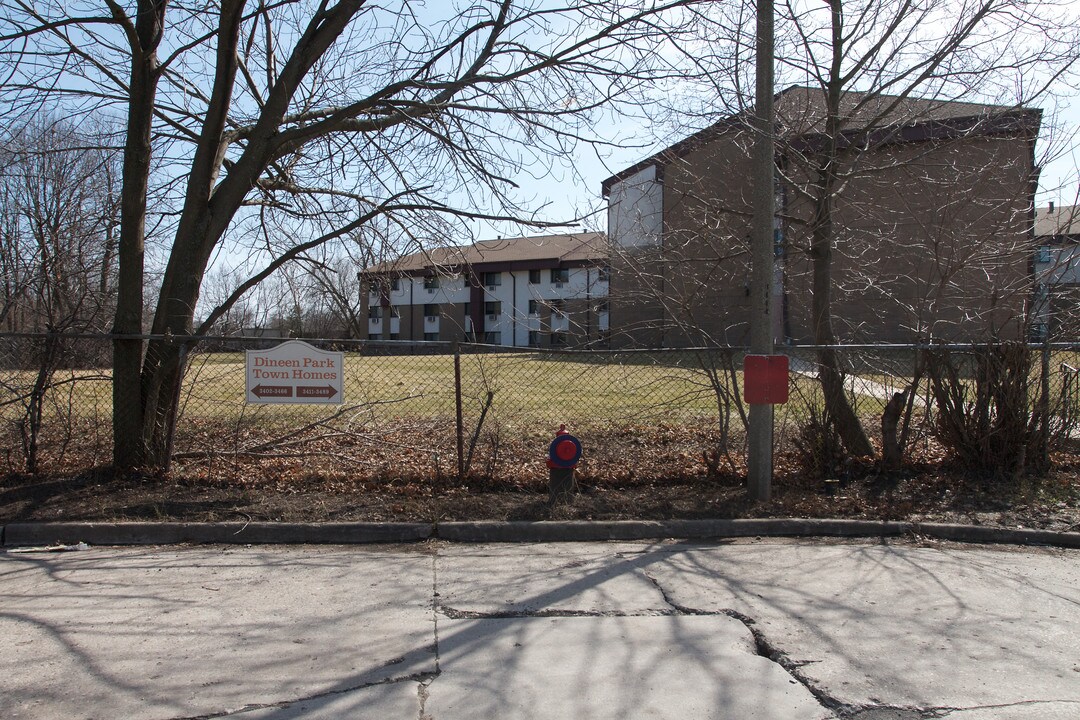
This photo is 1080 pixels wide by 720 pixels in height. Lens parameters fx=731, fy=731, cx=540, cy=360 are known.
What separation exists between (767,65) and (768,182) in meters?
1.06

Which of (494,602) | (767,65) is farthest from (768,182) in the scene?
(494,602)

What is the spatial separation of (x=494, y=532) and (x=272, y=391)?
259 centimetres

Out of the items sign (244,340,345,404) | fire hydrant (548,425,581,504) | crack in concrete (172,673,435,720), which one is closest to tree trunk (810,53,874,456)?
Result: fire hydrant (548,425,581,504)

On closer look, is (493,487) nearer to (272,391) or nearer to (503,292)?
(272,391)

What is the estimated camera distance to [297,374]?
697 centimetres

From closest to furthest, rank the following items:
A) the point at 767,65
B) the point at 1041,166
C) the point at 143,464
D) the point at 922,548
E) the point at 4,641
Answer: the point at 4,641 → the point at 922,548 → the point at 767,65 → the point at 143,464 → the point at 1041,166

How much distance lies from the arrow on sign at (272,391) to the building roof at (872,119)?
13.6 feet

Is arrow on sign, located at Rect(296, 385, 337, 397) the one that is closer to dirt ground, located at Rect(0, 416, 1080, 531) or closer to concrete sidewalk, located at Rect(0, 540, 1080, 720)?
dirt ground, located at Rect(0, 416, 1080, 531)

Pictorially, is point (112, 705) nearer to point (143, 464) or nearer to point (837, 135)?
point (143, 464)

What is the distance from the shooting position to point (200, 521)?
6.08m

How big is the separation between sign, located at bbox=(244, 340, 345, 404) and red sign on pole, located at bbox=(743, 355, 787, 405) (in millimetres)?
3815

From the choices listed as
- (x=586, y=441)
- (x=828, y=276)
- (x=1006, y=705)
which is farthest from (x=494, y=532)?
(x=828, y=276)

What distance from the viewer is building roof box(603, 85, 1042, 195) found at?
822 centimetres

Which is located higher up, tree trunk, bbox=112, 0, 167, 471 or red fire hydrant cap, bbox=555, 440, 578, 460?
tree trunk, bbox=112, 0, 167, 471
